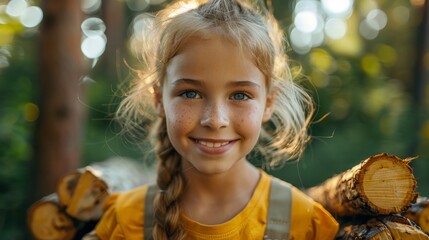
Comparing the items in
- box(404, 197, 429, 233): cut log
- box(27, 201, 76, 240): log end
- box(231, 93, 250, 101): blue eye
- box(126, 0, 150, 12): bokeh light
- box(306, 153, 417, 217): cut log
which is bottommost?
box(27, 201, 76, 240): log end

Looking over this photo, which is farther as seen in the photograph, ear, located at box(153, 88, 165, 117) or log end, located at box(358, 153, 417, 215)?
ear, located at box(153, 88, 165, 117)

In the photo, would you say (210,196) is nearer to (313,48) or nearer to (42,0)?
(42,0)

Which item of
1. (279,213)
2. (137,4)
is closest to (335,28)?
(279,213)

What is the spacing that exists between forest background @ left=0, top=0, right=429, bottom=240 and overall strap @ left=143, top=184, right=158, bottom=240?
37cm

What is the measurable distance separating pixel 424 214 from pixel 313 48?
6160 millimetres

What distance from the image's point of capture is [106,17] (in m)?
10.3

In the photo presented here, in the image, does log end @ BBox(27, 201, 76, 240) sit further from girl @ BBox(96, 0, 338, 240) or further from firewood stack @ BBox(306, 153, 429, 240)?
firewood stack @ BBox(306, 153, 429, 240)

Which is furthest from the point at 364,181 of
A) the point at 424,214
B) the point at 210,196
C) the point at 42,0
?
the point at 42,0

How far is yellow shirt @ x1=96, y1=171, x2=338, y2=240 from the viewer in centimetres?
206

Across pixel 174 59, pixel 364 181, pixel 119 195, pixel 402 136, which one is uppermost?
pixel 174 59

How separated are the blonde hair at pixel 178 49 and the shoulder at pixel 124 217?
0.10m

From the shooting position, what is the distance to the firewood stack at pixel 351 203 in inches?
68.3

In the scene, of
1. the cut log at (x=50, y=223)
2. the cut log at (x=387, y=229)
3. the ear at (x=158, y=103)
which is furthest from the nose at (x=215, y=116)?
the cut log at (x=50, y=223)

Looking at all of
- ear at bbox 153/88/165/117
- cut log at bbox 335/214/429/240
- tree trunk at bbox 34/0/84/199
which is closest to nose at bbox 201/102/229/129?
ear at bbox 153/88/165/117
